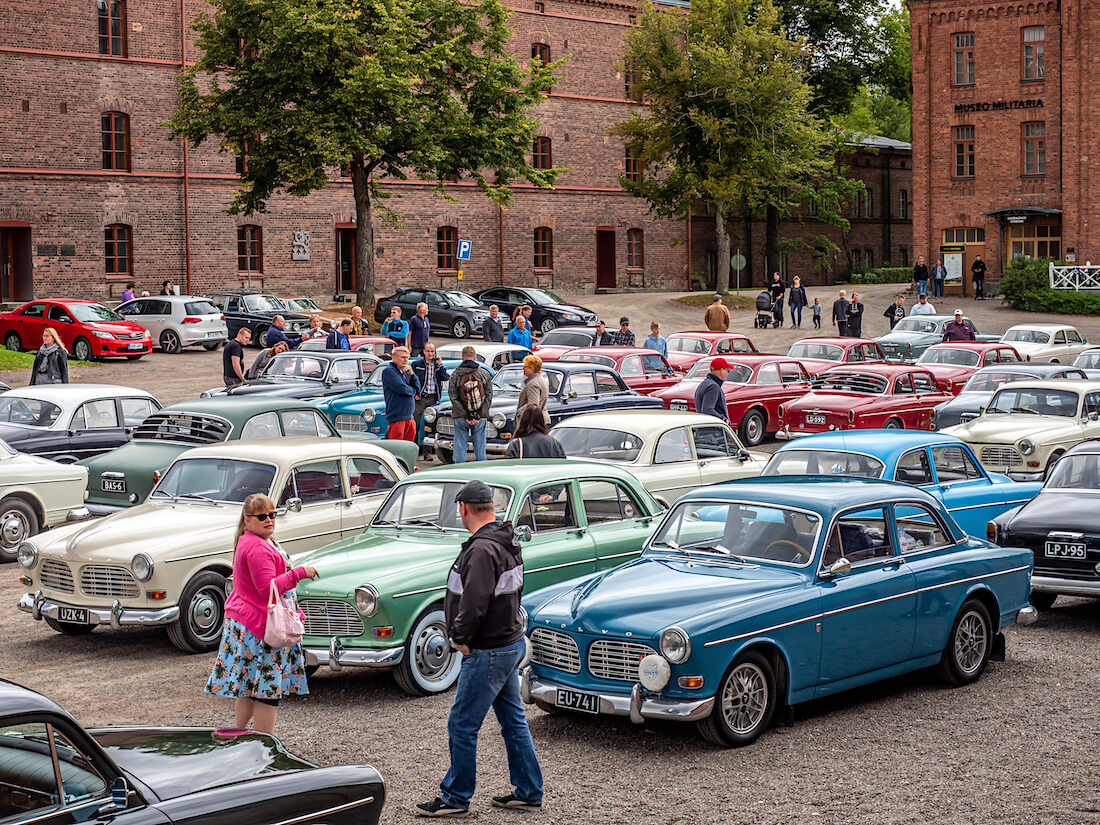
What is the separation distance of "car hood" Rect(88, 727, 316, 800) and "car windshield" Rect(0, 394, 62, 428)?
1207 cm

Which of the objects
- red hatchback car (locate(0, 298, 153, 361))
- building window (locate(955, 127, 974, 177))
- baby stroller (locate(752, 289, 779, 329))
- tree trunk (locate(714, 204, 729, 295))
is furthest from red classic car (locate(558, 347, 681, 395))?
building window (locate(955, 127, 974, 177))

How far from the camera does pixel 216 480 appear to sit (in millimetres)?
12078

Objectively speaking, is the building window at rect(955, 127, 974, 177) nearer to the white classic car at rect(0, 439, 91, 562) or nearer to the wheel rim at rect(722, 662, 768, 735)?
the white classic car at rect(0, 439, 91, 562)

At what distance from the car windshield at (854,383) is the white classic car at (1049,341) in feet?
31.8

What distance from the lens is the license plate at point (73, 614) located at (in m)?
10.9

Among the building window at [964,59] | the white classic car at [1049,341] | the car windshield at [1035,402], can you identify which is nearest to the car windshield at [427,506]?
the car windshield at [1035,402]

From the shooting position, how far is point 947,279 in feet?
181

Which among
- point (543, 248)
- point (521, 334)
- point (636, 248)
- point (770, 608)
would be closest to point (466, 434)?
point (521, 334)

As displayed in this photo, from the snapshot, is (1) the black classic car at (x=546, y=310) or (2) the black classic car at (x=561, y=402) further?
(1) the black classic car at (x=546, y=310)

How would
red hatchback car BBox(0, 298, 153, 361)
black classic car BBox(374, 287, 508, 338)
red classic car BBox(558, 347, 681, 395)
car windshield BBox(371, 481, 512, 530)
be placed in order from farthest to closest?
black classic car BBox(374, 287, 508, 338), red hatchback car BBox(0, 298, 153, 361), red classic car BBox(558, 347, 681, 395), car windshield BBox(371, 481, 512, 530)

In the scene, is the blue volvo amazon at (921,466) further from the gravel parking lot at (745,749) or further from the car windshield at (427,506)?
the car windshield at (427,506)

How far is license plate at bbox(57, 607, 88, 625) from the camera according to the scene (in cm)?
1090

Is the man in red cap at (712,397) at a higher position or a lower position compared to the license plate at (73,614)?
higher

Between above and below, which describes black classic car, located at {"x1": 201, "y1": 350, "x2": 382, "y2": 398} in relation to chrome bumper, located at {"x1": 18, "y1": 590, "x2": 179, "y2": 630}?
above
